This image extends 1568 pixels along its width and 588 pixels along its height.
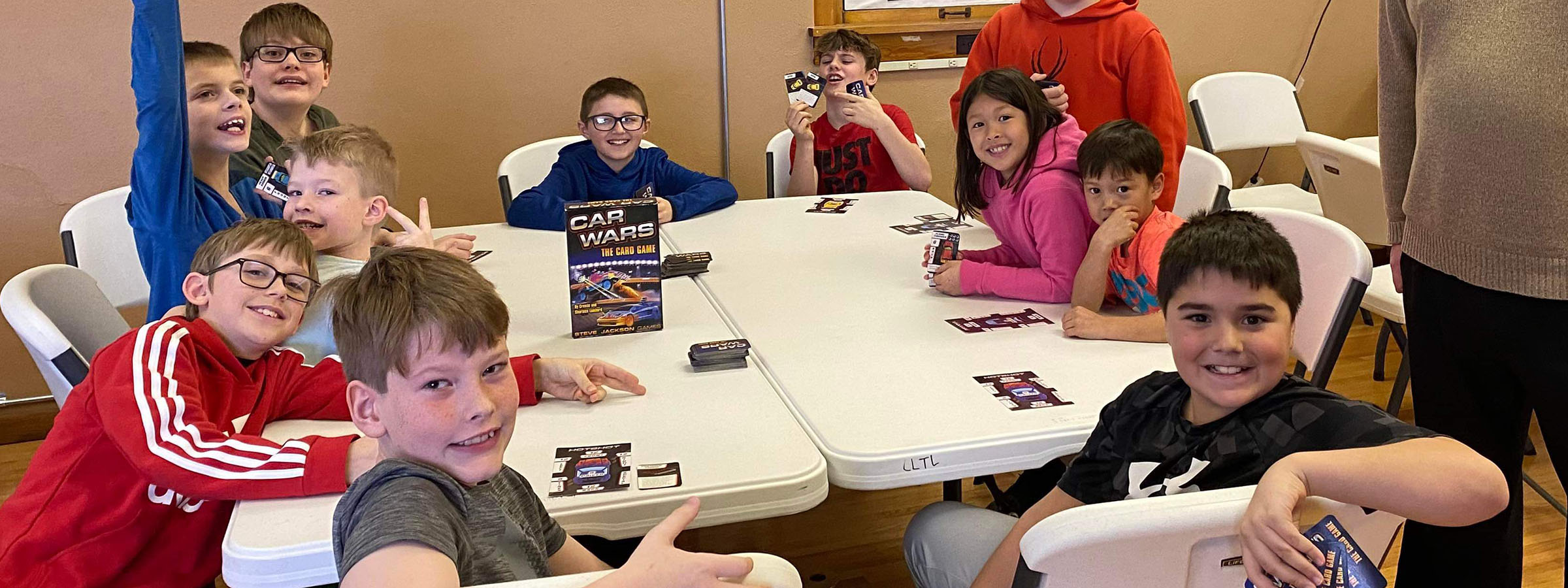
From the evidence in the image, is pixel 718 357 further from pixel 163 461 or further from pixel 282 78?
pixel 282 78

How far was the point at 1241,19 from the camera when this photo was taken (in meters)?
4.48

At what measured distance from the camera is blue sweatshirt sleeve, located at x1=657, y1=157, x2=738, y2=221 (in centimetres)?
293

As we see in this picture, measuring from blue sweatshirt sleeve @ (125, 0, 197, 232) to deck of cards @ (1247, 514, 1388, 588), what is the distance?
1.76 meters

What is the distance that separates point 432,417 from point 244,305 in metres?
0.66

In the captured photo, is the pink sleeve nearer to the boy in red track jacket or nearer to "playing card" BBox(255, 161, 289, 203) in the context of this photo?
the boy in red track jacket

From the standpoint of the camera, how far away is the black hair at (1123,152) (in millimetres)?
1937

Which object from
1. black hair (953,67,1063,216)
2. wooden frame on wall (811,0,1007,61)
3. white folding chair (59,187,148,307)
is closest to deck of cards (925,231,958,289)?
black hair (953,67,1063,216)

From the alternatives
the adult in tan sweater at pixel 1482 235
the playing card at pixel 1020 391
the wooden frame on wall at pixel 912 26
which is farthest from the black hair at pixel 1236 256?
the wooden frame on wall at pixel 912 26

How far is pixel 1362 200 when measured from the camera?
2799 millimetres

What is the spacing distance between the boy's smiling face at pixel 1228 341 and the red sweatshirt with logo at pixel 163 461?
900 mm

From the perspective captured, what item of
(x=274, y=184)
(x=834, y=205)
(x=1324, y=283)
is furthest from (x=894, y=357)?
(x=834, y=205)

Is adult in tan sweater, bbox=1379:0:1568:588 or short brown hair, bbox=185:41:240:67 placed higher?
short brown hair, bbox=185:41:240:67

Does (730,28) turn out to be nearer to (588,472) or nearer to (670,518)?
(588,472)

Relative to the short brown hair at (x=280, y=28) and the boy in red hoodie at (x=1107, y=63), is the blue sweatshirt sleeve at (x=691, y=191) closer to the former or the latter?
the boy in red hoodie at (x=1107, y=63)
